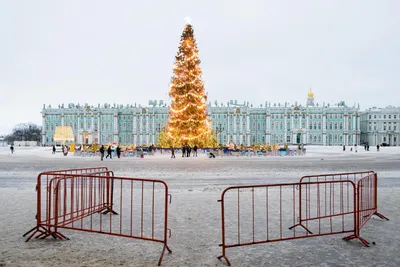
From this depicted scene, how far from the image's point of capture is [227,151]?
35344 millimetres

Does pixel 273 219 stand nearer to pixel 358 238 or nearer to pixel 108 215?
pixel 358 238

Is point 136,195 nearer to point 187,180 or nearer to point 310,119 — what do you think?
point 187,180

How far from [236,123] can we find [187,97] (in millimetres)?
59153

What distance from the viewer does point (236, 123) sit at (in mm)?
94750

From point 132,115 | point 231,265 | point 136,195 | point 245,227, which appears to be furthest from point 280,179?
point 132,115

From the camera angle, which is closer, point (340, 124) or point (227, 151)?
point (227, 151)

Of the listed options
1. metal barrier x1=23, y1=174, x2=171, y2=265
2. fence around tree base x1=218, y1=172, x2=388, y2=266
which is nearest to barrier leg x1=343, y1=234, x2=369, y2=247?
fence around tree base x1=218, y1=172, x2=388, y2=266

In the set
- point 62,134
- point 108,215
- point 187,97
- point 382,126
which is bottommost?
point 108,215

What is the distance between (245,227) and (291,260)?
5.77 feet

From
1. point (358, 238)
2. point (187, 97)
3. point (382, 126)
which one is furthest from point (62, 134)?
point (382, 126)

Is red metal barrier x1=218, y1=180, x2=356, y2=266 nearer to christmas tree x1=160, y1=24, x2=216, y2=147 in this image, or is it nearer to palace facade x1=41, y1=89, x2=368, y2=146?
christmas tree x1=160, y1=24, x2=216, y2=147

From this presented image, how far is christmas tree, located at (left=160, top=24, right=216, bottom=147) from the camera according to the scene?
36562mm

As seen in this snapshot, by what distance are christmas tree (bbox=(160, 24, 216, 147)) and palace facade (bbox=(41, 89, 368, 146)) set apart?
56.8 meters

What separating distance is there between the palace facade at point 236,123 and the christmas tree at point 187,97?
56.8 m
